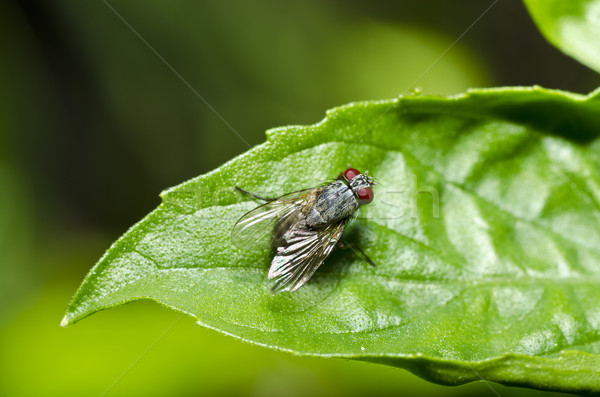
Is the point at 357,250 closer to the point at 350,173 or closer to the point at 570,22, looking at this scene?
the point at 350,173

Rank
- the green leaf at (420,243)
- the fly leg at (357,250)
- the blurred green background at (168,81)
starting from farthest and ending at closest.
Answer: the blurred green background at (168,81) < the fly leg at (357,250) < the green leaf at (420,243)

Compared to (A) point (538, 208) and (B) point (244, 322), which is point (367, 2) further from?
(B) point (244, 322)

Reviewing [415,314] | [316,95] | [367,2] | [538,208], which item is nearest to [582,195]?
[538,208]

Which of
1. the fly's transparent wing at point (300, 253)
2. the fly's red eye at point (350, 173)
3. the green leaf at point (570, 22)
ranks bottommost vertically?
the fly's transparent wing at point (300, 253)

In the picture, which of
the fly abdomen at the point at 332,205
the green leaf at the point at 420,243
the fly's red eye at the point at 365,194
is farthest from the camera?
the fly abdomen at the point at 332,205

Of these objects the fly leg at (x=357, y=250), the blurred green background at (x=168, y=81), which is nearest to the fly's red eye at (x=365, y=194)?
the fly leg at (x=357, y=250)

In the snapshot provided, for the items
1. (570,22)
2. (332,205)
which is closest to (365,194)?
(332,205)

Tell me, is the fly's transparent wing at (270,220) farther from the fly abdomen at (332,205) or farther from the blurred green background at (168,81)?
the blurred green background at (168,81)

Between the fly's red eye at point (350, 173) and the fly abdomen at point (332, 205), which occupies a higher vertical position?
the fly's red eye at point (350, 173)
